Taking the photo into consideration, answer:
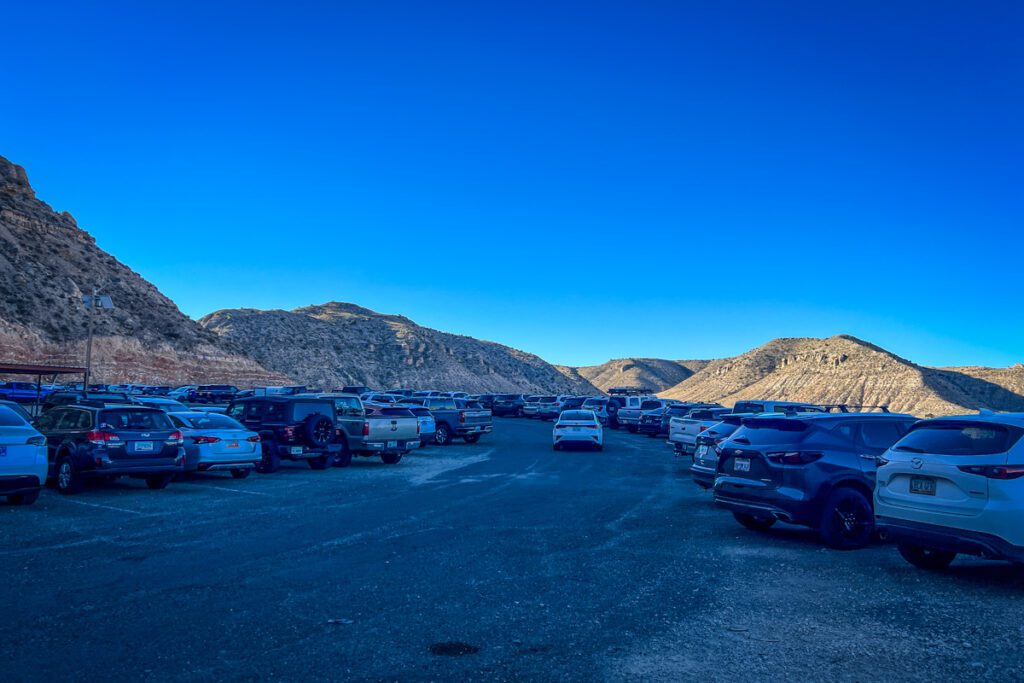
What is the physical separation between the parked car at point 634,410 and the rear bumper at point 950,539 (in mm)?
31995

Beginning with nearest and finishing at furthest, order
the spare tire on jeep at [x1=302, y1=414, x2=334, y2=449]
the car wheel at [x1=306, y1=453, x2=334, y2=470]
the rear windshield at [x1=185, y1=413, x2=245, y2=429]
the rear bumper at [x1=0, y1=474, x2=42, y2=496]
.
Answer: the rear bumper at [x1=0, y1=474, x2=42, y2=496] → the rear windshield at [x1=185, y1=413, x2=245, y2=429] → the spare tire on jeep at [x1=302, y1=414, x2=334, y2=449] → the car wheel at [x1=306, y1=453, x2=334, y2=470]

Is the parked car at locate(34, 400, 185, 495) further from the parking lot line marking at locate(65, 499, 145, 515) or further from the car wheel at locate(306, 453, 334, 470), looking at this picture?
the car wheel at locate(306, 453, 334, 470)

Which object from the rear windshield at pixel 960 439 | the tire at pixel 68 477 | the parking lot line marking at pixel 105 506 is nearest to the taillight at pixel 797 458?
the rear windshield at pixel 960 439

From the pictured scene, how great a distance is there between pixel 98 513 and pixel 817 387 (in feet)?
379

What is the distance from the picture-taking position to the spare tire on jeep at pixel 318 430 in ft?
60.7

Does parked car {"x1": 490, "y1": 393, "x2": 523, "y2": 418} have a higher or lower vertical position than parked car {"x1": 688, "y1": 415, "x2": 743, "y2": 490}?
higher

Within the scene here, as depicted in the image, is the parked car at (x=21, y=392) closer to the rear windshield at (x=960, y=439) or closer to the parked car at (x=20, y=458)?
the parked car at (x=20, y=458)

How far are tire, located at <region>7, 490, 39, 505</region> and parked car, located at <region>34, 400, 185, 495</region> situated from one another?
1135mm

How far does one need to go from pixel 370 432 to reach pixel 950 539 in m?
15.4

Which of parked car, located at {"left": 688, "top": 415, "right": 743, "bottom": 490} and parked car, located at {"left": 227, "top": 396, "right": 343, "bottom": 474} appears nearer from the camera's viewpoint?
parked car, located at {"left": 688, "top": 415, "right": 743, "bottom": 490}

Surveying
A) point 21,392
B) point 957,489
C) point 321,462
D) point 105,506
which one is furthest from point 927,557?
point 21,392

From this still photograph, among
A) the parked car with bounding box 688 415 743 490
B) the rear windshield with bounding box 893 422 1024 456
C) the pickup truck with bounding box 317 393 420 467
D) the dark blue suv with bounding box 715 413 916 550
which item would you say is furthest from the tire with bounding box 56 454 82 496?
the rear windshield with bounding box 893 422 1024 456

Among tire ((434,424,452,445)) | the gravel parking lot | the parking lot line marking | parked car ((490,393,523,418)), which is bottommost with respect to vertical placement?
the gravel parking lot

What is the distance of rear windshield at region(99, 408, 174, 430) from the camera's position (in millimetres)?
13734
